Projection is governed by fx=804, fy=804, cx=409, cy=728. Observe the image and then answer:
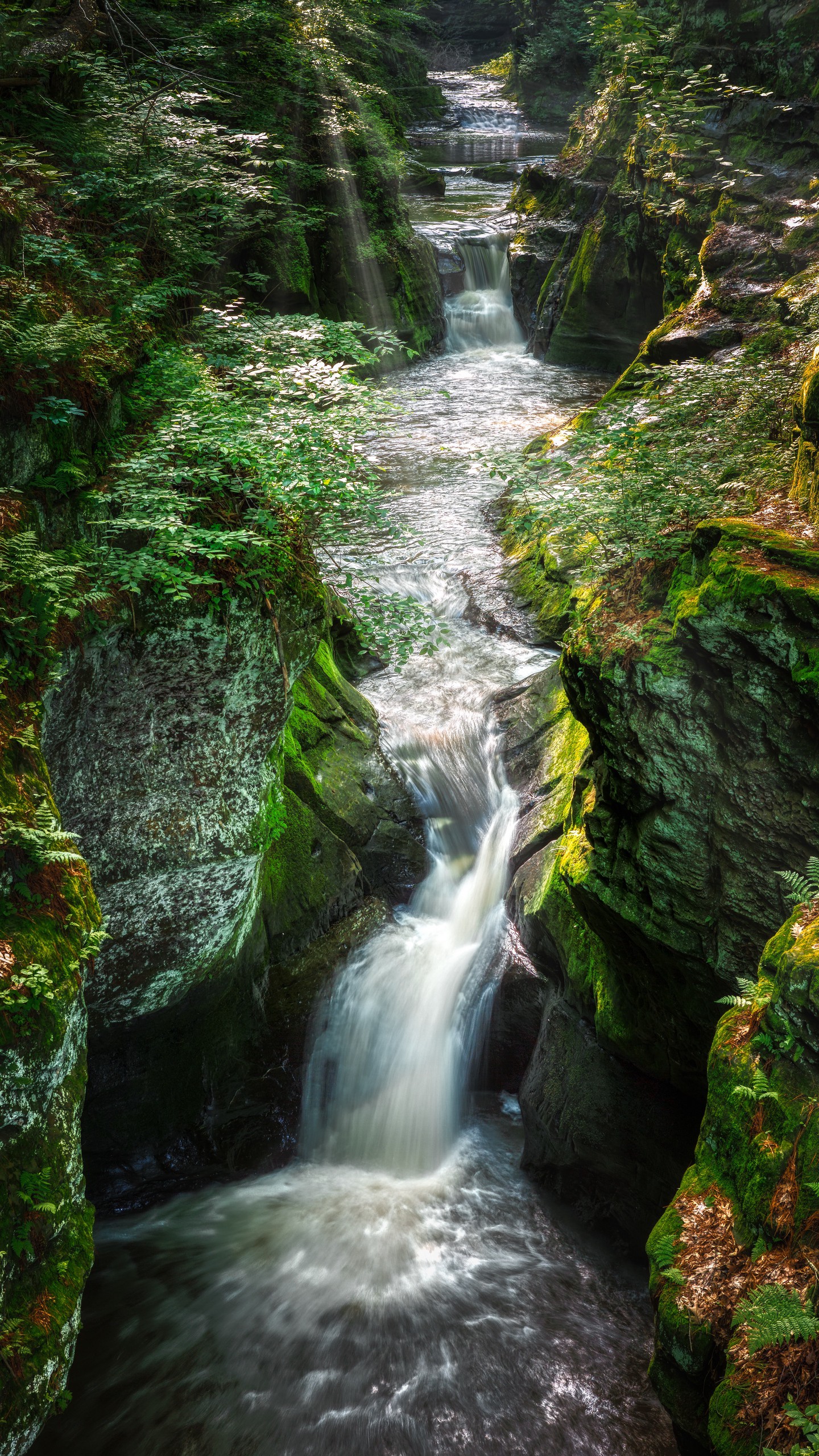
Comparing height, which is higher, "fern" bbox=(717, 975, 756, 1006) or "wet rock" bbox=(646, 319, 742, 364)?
"wet rock" bbox=(646, 319, 742, 364)

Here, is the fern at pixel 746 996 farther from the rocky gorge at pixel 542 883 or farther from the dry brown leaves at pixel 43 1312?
the dry brown leaves at pixel 43 1312

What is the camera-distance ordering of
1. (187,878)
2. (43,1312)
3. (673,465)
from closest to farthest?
(43,1312) → (187,878) → (673,465)

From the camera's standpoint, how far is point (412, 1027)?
692cm

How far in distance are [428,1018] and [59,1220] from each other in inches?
157

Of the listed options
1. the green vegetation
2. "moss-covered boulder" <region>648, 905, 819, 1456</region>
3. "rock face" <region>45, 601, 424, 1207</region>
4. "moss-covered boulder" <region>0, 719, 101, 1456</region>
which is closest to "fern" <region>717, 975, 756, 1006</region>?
"moss-covered boulder" <region>648, 905, 819, 1456</region>

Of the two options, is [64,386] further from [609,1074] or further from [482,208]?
[482,208]

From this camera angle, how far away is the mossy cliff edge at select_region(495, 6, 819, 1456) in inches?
129

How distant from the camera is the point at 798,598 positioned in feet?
13.7

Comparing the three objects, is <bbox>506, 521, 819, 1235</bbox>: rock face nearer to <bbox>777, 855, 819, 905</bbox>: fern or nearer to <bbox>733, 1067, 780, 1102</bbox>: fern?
<bbox>777, 855, 819, 905</bbox>: fern

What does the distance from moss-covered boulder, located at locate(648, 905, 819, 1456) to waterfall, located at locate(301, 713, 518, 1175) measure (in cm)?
320

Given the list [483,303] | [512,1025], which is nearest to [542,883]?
[512,1025]

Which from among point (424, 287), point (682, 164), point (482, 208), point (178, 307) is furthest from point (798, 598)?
point (482, 208)

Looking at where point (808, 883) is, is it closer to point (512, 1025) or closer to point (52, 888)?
point (52, 888)

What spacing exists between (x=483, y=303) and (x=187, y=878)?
20356 mm
